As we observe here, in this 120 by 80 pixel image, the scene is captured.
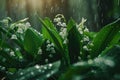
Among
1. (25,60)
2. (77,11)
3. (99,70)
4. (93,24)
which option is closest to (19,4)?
(77,11)

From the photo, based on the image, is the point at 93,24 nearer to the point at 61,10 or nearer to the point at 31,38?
the point at 61,10

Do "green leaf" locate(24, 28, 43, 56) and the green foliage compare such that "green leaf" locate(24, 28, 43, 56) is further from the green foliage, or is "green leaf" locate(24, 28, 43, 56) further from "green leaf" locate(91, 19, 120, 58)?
"green leaf" locate(91, 19, 120, 58)

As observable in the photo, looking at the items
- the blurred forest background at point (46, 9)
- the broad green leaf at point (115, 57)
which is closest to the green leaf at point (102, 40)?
the broad green leaf at point (115, 57)

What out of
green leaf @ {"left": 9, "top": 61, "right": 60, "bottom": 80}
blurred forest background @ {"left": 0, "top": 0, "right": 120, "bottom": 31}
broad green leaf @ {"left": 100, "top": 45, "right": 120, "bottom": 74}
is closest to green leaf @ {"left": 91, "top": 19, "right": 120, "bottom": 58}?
broad green leaf @ {"left": 100, "top": 45, "right": 120, "bottom": 74}

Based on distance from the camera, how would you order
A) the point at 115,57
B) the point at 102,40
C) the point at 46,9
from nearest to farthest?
the point at 115,57 → the point at 102,40 → the point at 46,9

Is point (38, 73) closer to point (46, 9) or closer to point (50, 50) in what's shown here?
point (50, 50)

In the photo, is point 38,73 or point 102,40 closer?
point 38,73

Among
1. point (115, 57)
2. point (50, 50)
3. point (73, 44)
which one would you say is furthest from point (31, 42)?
point (115, 57)

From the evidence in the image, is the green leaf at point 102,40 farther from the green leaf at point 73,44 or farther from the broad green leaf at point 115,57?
the broad green leaf at point 115,57
